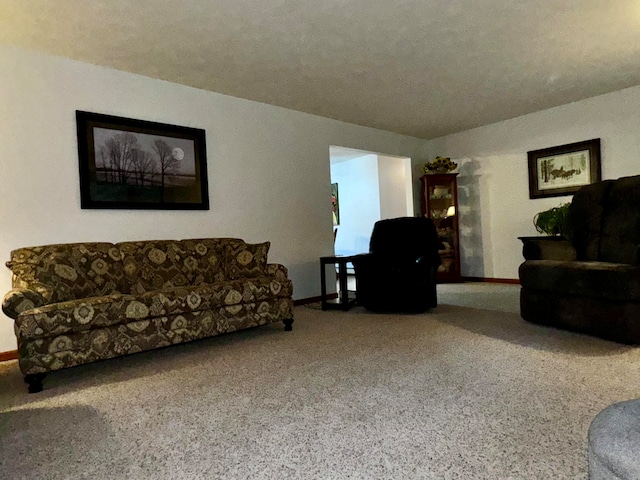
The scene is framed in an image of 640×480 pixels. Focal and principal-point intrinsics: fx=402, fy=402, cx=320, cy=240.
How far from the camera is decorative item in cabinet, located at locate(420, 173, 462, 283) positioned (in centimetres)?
600

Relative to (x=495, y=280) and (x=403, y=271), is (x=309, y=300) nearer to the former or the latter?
(x=403, y=271)

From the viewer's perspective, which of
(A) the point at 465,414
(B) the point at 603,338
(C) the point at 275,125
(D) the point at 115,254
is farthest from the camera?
(C) the point at 275,125

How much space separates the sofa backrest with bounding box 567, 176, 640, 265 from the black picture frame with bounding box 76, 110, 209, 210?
335 centimetres

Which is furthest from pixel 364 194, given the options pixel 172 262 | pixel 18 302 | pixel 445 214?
pixel 18 302

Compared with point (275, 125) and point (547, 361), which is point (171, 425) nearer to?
Answer: point (547, 361)

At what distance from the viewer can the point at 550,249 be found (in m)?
3.29

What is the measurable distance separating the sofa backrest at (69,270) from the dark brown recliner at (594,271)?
3.22 meters

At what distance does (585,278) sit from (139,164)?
3.63m

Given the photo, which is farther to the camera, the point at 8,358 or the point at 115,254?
the point at 115,254

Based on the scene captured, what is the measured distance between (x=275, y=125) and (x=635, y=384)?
386cm

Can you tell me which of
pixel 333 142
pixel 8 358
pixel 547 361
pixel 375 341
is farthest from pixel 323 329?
pixel 333 142

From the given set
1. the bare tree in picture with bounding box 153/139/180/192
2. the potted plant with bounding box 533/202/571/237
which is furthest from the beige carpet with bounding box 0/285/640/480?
the potted plant with bounding box 533/202/571/237

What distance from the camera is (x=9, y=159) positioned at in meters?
2.94

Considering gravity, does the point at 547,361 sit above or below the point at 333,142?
below
